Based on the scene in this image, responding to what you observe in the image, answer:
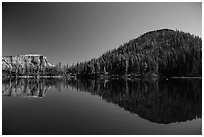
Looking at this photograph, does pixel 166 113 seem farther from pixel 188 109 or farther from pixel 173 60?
pixel 173 60

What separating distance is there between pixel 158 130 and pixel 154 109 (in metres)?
6.70

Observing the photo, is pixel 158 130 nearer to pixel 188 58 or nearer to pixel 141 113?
pixel 141 113

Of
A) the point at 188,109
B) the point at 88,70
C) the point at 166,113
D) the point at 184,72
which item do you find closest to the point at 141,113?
the point at 166,113

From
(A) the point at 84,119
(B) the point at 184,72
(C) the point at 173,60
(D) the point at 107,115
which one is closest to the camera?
(A) the point at 84,119

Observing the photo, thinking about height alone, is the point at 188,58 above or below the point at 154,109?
above

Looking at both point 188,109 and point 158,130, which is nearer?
point 158,130

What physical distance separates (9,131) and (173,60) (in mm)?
123430

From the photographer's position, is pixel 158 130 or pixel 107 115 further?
pixel 107 115

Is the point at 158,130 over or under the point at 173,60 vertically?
under

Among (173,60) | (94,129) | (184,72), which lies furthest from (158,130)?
(173,60)

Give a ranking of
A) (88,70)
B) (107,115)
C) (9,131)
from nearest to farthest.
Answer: (9,131)
(107,115)
(88,70)

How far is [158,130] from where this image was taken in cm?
1383

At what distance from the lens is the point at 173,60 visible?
423ft

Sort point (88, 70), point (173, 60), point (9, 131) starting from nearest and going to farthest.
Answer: point (9, 131), point (173, 60), point (88, 70)
